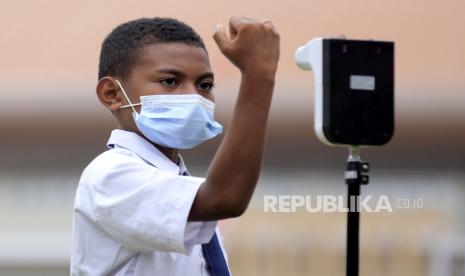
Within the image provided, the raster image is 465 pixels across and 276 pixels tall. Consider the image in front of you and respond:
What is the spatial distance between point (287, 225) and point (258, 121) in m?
4.69

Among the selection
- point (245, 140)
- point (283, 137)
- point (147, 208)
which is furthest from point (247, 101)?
point (283, 137)

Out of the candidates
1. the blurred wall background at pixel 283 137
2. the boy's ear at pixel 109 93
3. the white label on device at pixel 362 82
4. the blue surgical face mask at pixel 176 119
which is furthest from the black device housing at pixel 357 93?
the blurred wall background at pixel 283 137

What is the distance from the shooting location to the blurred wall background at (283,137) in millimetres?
6417

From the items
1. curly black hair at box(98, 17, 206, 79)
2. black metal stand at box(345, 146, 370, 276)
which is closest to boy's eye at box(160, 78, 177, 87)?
curly black hair at box(98, 17, 206, 79)

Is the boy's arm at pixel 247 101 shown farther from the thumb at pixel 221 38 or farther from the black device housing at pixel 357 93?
the black device housing at pixel 357 93

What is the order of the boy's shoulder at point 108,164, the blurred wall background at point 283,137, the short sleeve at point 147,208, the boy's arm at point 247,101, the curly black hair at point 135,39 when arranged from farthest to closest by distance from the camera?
1. the blurred wall background at point 283,137
2. the curly black hair at point 135,39
3. the boy's shoulder at point 108,164
4. the short sleeve at point 147,208
5. the boy's arm at point 247,101

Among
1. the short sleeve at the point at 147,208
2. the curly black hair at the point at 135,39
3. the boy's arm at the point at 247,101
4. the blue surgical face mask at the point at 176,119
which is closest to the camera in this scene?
the boy's arm at the point at 247,101

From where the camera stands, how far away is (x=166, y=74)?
210 centimetres

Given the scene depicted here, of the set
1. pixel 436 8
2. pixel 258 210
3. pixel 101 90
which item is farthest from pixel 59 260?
pixel 101 90

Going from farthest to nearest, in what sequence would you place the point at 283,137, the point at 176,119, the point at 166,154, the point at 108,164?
Result: the point at 283,137 → the point at 166,154 → the point at 176,119 → the point at 108,164

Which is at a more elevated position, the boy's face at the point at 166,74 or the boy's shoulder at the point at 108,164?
the boy's face at the point at 166,74

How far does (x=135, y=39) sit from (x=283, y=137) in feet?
17.3

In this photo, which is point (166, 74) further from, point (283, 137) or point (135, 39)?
point (283, 137)

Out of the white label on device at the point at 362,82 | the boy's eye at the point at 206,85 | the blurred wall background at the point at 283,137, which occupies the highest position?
the white label on device at the point at 362,82
